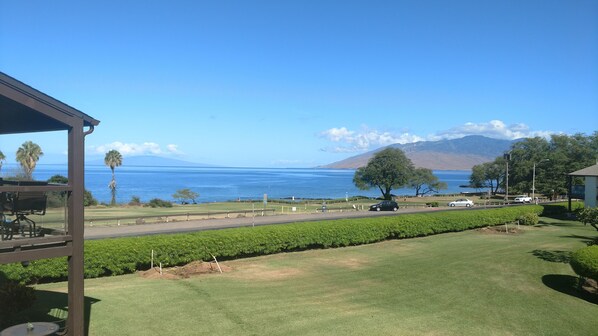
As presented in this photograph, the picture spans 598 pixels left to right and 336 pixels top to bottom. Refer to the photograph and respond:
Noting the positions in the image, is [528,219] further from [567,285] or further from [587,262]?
[587,262]

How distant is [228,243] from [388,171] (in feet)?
262

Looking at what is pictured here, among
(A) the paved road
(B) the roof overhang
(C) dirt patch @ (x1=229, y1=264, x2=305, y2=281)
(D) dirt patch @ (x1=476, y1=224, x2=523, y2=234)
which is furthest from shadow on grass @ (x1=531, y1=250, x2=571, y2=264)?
(B) the roof overhang

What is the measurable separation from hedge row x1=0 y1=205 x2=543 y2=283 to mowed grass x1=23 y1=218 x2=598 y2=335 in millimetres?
676

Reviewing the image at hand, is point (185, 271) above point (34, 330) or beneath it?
beneath

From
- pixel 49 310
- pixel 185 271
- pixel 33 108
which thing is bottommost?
pixel 185 271

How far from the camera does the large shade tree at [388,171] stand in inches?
3804

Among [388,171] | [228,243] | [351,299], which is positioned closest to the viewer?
[351,299]

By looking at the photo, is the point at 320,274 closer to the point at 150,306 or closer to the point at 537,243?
the point at 150,306

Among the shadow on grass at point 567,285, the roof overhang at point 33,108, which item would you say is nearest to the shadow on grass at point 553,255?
the shadow on grass at point 567,285

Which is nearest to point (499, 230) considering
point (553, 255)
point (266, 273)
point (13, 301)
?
point (553, 255)

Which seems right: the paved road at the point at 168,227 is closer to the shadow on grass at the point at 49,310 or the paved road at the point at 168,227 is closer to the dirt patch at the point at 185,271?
the dirt patch at the point at 185,271

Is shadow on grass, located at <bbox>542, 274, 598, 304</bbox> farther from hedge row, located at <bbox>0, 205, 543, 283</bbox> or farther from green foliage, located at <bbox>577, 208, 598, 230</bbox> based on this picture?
hedge row, located at <bbox>0, 205, 543, 283</bbox>

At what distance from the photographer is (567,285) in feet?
55.4

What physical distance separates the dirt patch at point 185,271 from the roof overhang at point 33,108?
8.86 metres
